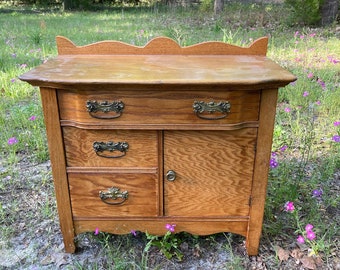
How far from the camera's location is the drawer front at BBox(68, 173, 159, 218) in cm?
166

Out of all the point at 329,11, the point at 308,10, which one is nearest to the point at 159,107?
the point at 308,10

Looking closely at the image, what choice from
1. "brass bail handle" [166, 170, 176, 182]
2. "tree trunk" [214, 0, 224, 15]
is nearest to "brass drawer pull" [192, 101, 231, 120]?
"brass bail handle" [166, 170, 176, 182]

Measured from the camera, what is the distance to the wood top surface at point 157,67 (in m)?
1.43

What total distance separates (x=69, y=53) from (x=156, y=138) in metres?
0.79

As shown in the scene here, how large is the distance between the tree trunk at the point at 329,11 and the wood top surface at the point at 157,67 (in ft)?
20.9

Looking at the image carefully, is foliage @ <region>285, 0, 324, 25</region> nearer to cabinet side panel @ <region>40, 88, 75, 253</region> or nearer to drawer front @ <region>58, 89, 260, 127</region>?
drawer front @ <region>58, 89, 260, 127</region>

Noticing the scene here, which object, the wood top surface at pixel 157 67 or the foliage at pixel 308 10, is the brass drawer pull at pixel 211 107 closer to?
the wood top surface at pixel 157 67

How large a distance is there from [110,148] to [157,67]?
46cm

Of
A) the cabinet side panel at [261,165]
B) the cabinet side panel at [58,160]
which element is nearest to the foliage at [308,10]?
the cabinet side panel at [261,165]

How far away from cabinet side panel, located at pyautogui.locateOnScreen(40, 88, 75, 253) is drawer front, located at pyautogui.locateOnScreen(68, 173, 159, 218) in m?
0.04

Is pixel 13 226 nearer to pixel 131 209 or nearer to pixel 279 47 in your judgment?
pixel 131 209

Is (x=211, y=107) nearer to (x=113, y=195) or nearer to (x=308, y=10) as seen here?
(x=113, y=195)

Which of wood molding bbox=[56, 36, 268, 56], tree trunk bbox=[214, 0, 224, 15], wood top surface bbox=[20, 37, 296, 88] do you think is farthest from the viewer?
tree trunk bbox=[214, 0, 224, 15]

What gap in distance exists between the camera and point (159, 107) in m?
1.50
